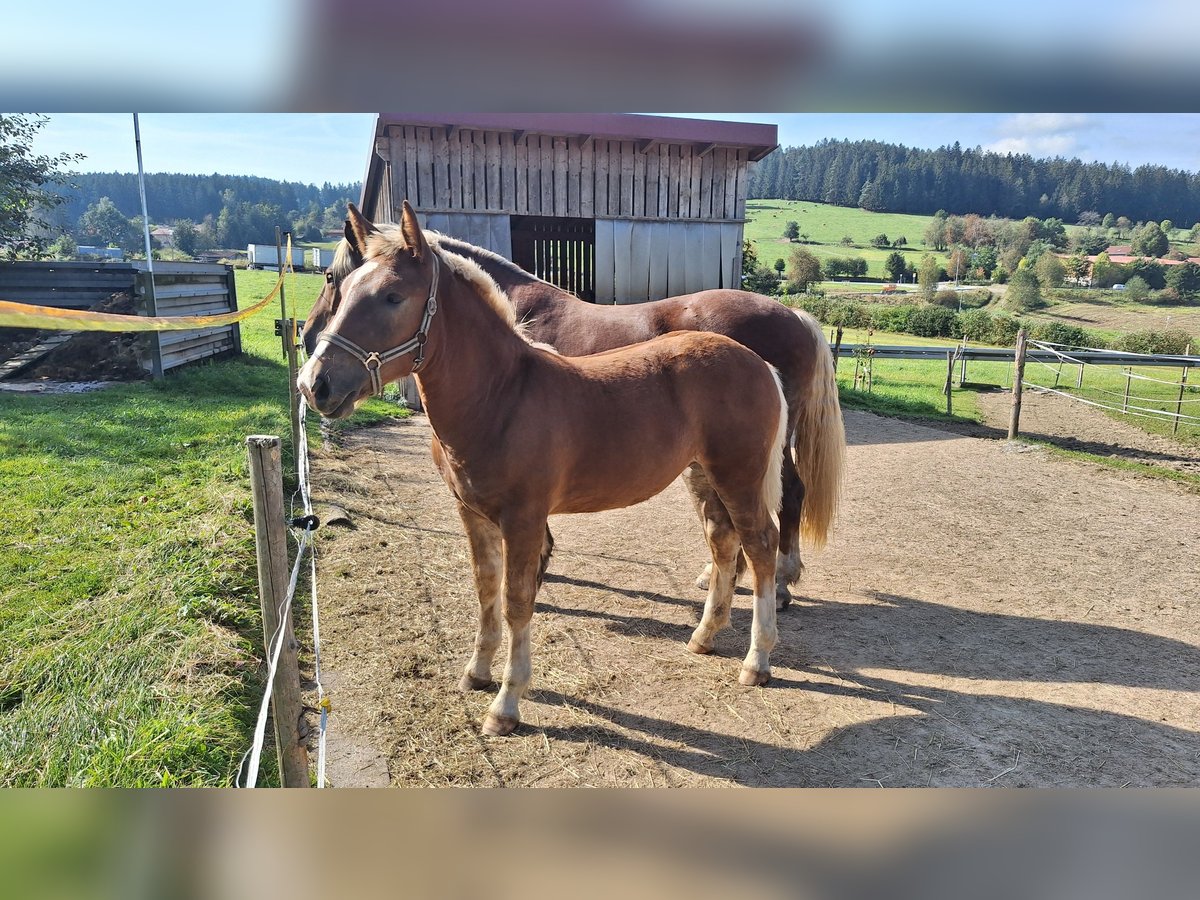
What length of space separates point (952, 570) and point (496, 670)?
3873 millimetres

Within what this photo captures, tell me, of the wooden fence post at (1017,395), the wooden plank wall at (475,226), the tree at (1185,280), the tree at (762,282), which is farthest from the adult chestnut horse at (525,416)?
the tree at (762,282)

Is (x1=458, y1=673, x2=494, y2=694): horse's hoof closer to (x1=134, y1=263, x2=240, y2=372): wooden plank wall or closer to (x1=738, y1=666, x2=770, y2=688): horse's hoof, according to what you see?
(x1=738, y1=666, x2=770, y2=688): horse's hoof

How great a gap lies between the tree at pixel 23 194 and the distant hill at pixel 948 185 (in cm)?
2441

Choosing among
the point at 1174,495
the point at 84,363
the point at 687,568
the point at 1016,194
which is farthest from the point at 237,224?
the point at 1016,194

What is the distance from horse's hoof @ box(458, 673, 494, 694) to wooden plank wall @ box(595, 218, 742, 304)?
25.3 ft

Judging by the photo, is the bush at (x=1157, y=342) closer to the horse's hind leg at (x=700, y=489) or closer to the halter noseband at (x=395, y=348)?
the horse's hind leg at (x=700, y=489)

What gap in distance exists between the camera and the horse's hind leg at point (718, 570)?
4.26 metres

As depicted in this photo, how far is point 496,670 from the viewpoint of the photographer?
4.09 metres

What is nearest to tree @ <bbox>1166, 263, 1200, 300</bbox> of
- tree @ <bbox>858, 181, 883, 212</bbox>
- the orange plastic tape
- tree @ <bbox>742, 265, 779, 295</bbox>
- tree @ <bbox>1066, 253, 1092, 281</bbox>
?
tree @ <bbox>1066, 253, 1092, 281</bbox>

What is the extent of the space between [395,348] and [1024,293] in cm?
4513

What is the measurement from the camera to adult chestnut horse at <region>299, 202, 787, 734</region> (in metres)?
2.89

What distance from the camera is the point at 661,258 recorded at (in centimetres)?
1073

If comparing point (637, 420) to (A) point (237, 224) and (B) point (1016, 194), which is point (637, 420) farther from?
(B) point (1016, 194)

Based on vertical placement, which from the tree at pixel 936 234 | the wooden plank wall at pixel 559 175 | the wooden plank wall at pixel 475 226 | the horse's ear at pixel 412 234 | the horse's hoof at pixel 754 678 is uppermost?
the tree at pixel 936 234
